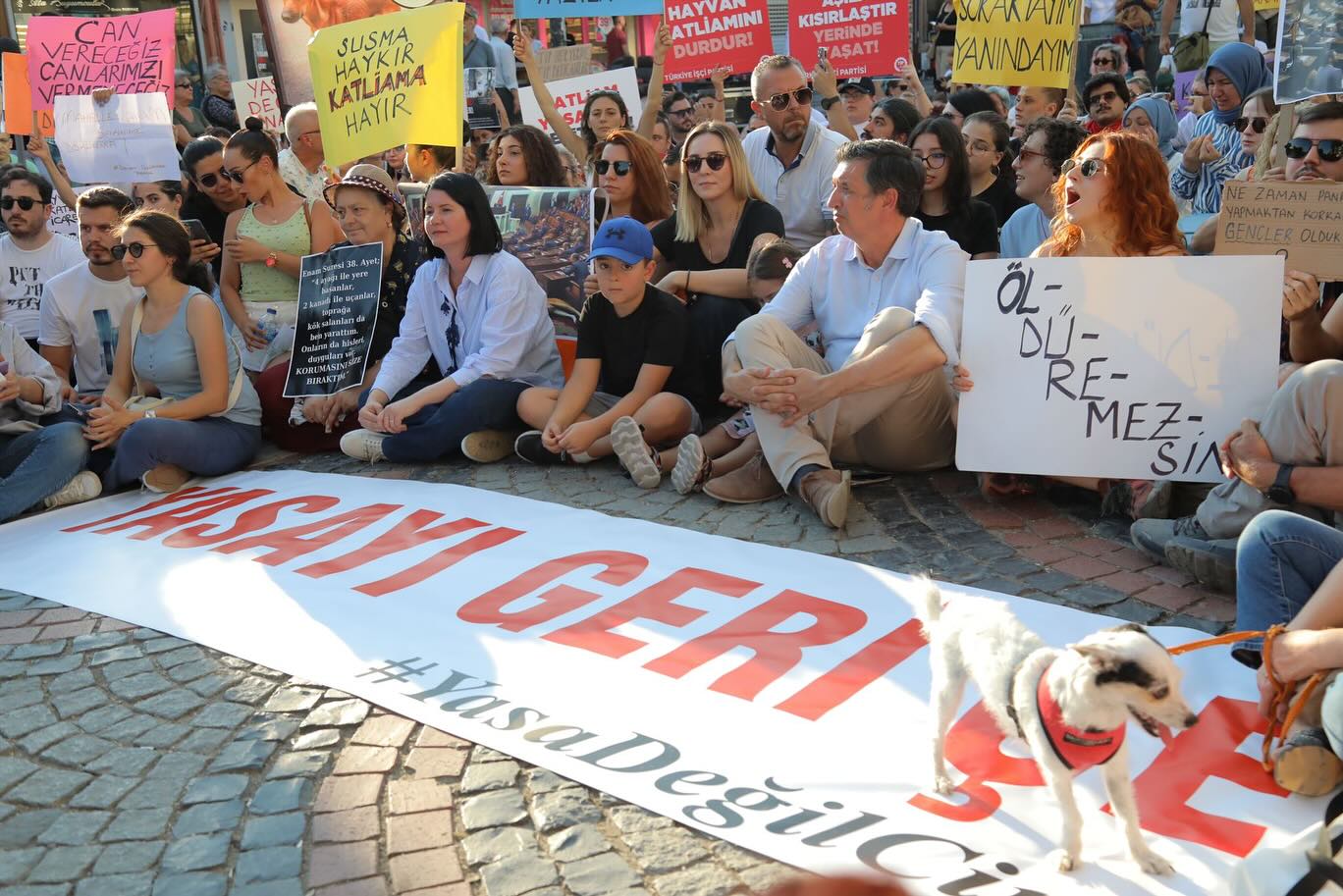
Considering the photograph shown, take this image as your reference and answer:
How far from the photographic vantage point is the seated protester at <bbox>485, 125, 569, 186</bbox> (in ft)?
24.7

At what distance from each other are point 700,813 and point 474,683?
1.08 metres

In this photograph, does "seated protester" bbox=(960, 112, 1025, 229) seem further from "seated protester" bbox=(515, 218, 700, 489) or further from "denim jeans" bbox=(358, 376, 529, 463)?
"denim jeans" bbox=(358, 376, 529, 463)

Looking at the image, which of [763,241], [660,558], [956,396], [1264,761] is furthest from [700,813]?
[763,241]

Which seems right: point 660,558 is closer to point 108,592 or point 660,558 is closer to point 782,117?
point 108,592

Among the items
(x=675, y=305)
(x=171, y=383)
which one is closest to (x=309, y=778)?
(x=675, y=305)

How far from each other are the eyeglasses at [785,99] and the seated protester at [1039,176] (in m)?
1.44

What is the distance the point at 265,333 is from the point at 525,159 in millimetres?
1851

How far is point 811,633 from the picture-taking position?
408 centimetres

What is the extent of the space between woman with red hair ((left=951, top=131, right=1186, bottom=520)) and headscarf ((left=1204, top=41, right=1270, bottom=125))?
376 cm

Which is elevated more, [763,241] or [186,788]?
[763,241]

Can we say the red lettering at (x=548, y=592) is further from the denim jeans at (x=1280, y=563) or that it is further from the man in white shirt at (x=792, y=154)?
the man in white shirt at (x=792, y=154)

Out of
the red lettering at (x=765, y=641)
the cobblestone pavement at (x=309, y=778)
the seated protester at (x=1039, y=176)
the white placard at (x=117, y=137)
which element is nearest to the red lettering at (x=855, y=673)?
the red lettering at (x=765, y=641)

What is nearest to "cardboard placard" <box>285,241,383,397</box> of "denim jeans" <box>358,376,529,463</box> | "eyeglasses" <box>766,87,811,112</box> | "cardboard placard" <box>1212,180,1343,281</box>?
"denim jeans" <box>358,376,529,463</box>

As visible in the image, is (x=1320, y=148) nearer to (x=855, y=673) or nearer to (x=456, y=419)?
(x=855, y=673)
